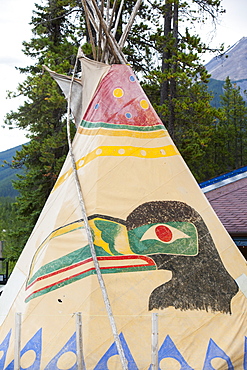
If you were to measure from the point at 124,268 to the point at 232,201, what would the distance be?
4.90 meters

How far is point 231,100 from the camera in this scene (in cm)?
3712

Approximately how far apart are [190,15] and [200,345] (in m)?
14.1

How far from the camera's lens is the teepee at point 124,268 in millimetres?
4262

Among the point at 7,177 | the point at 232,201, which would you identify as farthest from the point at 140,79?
the point at 7,177

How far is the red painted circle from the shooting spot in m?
4.86

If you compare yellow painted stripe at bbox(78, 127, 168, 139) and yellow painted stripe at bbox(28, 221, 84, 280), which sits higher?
yellow painted stripe at bbox(78, 127, 168, 139)

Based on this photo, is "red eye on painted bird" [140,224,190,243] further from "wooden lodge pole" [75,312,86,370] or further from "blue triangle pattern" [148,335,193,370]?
"wooden lodge pole" [75,312,86,370]

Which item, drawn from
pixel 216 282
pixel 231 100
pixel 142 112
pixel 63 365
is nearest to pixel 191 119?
pixel 142 112

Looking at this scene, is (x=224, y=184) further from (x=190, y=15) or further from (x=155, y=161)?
(x=190, y=15)

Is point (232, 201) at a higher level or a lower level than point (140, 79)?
lower

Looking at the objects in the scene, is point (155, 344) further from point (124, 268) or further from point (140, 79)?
point (140, 79)

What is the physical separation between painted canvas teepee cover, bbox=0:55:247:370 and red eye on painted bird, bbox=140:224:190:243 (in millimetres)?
12

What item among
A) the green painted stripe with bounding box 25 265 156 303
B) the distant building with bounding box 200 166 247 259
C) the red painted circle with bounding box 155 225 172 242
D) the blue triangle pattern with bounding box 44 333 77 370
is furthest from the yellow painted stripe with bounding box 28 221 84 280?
the distant building with bounding box 200 166 247 259

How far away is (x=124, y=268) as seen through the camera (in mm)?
4605
